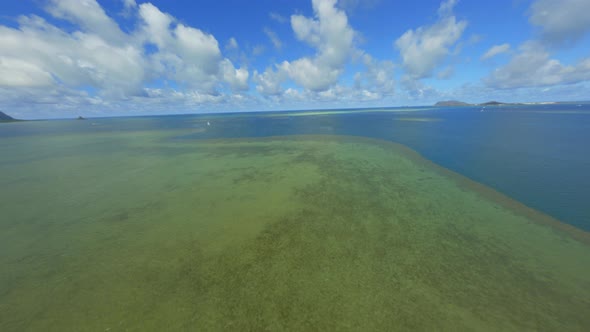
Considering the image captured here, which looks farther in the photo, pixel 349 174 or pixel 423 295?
pixel 349 174

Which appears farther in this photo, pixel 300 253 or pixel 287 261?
pixel 300 253

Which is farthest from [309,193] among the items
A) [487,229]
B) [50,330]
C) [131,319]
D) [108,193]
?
[108,193]

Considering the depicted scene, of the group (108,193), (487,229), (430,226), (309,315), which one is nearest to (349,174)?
(430,226)

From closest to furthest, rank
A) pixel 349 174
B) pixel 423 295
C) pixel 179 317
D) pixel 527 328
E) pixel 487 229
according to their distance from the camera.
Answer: pixel 527 328
pixel 179 317
pixel 423 295
pixel 487 229
pixel 349 174

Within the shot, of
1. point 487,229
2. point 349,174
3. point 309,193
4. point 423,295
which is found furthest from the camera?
point 349,174

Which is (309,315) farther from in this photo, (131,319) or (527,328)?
(527,328)

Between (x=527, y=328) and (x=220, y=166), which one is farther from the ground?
(x=220, y=166)
